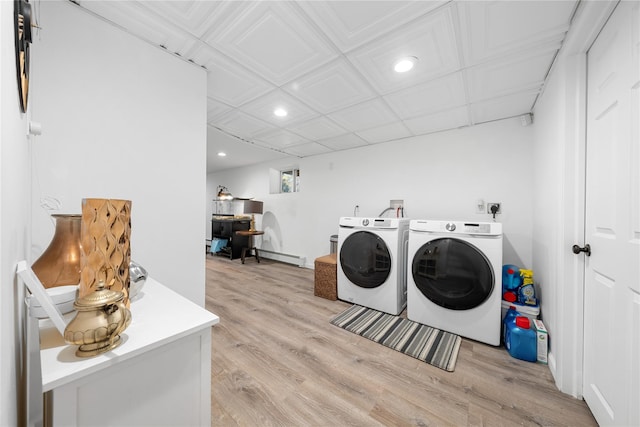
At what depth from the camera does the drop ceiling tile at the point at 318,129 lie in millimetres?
2779

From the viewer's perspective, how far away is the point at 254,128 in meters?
3.02

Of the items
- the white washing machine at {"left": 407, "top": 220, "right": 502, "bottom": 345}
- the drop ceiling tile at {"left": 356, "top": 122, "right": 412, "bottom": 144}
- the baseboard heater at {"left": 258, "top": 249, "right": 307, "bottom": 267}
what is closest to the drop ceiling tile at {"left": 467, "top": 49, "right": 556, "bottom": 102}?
the drop ceiling tile at {"left": 356, "top": 122, "right": 412, "bottom": 144}

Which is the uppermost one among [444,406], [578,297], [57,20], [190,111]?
[57,20]

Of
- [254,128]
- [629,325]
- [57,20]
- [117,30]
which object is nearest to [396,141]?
[254,128]

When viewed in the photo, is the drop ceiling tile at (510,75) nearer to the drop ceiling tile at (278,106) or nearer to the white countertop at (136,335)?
the drop ceiling tile at (278,106)

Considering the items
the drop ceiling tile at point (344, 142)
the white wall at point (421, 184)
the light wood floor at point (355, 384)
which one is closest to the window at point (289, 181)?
the white wall at point (421, 184)

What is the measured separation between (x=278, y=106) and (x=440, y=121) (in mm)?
1853

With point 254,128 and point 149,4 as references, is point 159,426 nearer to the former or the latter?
point 149,4

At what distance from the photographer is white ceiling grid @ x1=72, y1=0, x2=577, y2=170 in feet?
4.19

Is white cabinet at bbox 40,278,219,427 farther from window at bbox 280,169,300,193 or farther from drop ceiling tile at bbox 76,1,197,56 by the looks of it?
→ window at bbox 280,169,300,193

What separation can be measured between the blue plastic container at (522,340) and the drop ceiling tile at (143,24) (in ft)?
10.2

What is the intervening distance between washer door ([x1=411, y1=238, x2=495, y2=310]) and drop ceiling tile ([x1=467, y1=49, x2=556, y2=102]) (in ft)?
4.40

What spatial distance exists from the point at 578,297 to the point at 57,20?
3280 mm

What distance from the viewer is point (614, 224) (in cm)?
109
